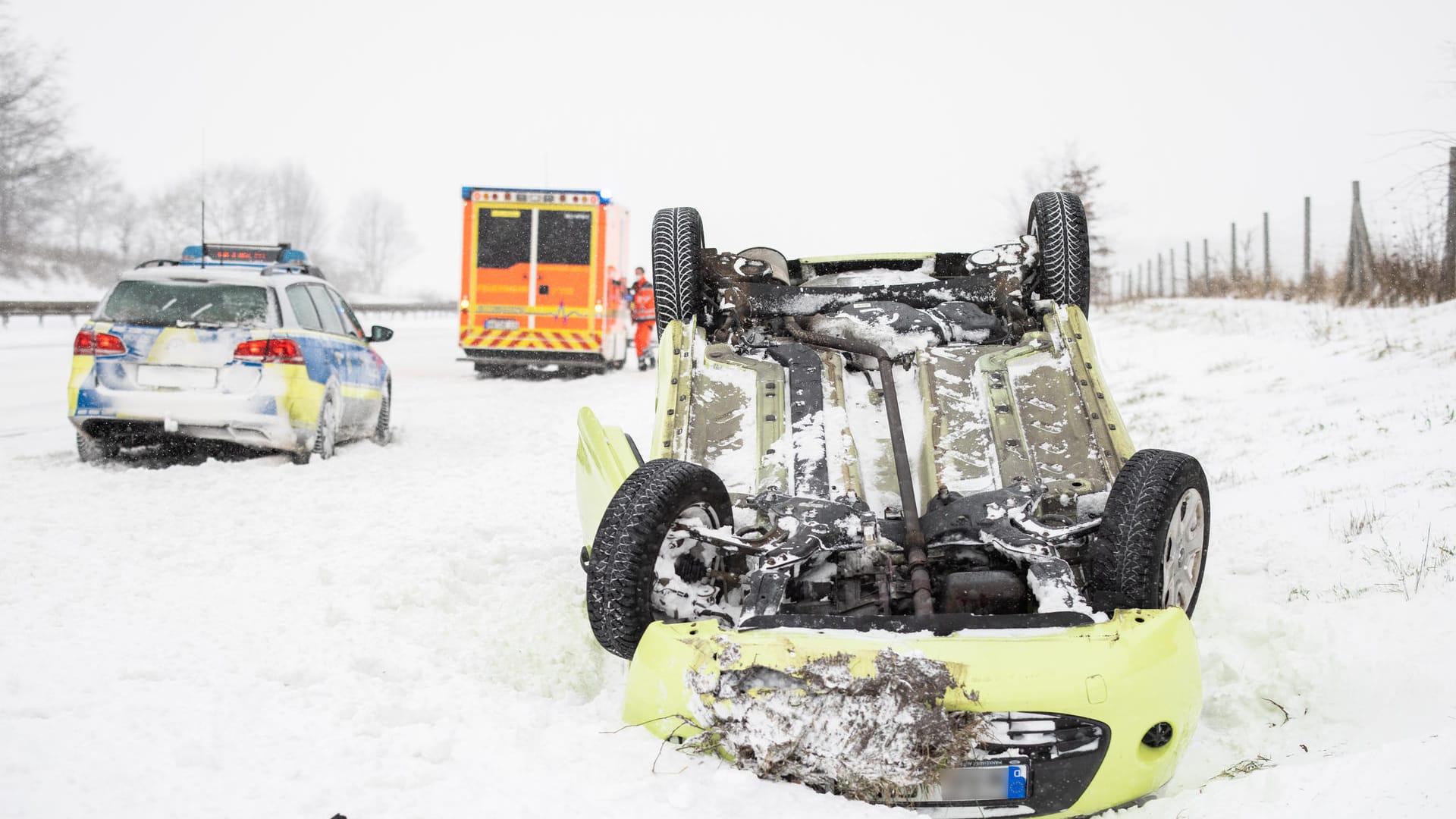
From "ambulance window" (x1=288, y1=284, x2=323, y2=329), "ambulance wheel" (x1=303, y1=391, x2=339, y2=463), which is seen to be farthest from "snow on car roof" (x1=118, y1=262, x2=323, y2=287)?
"ambulance wheel" (x1=303, y1=391, x2=339, y2=463)

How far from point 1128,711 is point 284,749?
2207mm

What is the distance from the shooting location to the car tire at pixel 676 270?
4883 mm

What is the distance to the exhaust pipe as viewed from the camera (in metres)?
3.23

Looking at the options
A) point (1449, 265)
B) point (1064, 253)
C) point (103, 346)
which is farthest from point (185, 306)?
point (1449, 265)

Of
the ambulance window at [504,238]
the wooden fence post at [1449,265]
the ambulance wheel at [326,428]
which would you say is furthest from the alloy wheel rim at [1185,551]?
the ambulance window at [504,238]

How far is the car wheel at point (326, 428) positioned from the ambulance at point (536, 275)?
24.7ft

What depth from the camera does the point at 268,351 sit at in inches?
282

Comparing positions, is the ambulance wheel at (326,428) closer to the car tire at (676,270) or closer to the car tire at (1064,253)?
the car tire at (676,270)

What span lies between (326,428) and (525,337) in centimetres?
780

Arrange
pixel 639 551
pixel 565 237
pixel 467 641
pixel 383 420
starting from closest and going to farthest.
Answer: pixel 639 551
pixel 467 641
pixel 383 420
pixel 565 237

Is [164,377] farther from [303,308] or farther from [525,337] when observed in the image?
[525,337]

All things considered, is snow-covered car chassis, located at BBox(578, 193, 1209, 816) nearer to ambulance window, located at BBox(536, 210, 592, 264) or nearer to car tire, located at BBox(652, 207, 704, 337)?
car tire, located at BBox(652, 207, 704, 337)

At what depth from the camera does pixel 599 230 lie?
15102 millimetres

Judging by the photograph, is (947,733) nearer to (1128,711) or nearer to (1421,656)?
(1128,711)
